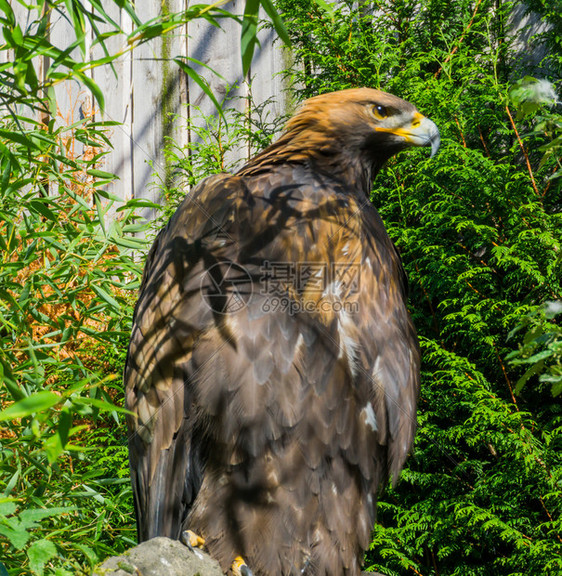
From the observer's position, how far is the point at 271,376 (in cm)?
160

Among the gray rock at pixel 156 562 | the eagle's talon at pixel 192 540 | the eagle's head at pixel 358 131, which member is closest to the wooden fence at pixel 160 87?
the eagle's head at pixel 358 131

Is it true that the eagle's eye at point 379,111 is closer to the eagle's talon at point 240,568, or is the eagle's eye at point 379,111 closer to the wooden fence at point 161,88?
the wooden fence at point 161,88

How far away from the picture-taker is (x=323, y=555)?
5.59 feet

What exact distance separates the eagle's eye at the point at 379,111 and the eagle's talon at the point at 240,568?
4.69 feet

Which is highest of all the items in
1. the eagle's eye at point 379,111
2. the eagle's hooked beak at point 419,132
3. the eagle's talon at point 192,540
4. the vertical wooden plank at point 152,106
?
the vertical wooden plank at point 152,106

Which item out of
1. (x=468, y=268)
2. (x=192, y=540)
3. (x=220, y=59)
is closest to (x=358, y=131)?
(x=468, y=268)

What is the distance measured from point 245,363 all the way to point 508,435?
1.01 metres

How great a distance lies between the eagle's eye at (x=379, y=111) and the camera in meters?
2.08

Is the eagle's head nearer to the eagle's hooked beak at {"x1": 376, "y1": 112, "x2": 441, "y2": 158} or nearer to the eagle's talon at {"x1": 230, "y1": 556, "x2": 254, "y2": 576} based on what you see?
the eagle's hooked beak at {"x1": 376, "y1": 112, "x2": 441, "y2": 158}

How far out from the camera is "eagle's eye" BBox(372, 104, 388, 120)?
2084 mm

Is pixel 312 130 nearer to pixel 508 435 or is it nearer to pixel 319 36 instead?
pixel 319 36

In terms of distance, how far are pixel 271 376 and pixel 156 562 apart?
1.90 ft

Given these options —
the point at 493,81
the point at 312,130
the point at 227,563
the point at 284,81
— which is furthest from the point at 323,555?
the point at 284,81

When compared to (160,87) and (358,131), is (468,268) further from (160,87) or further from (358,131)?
(160,87)
